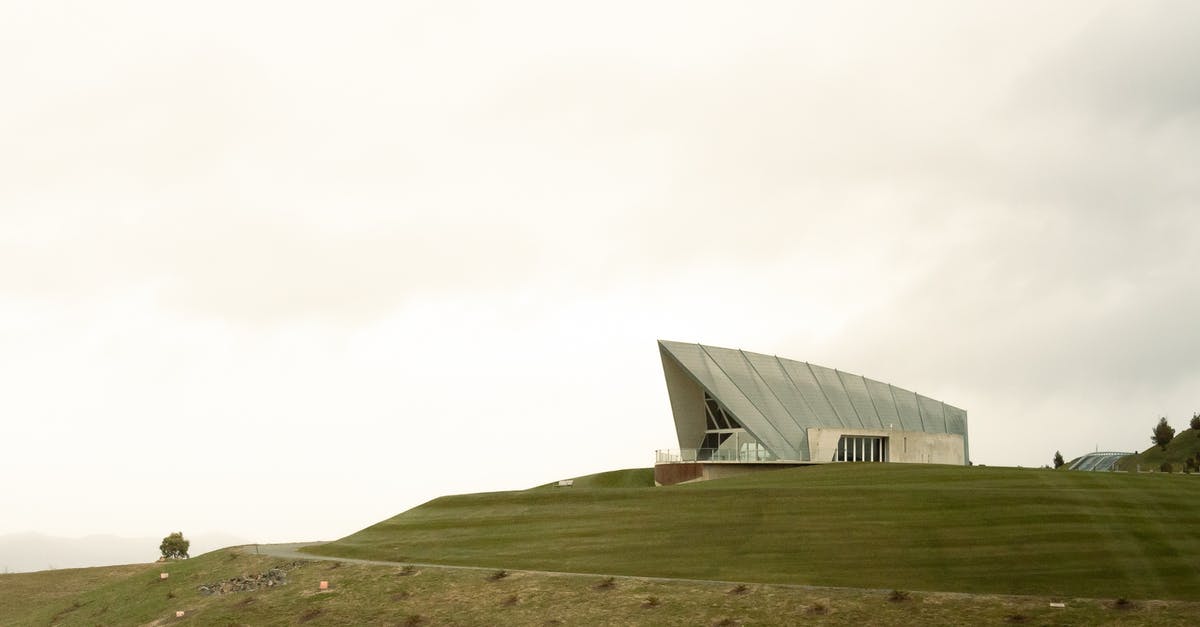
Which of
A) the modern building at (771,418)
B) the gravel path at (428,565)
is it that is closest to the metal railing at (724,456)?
the modern building at (771,418)

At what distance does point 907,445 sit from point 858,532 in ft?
134

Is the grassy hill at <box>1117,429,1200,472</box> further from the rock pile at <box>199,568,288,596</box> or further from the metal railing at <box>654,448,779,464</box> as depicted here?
the rock pile at <box>199,568,288,596</box>

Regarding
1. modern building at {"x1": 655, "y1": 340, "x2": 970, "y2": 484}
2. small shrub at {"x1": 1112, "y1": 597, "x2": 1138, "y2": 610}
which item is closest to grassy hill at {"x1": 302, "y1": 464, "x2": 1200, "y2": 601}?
small shrub at {"x1": 1112, "y1": 597, "x2": 1138, "y2": 610}

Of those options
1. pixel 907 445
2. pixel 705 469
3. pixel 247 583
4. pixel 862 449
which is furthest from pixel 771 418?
pixel 247 583

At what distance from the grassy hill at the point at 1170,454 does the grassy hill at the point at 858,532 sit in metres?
48.2

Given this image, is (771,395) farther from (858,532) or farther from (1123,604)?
(1123,604)

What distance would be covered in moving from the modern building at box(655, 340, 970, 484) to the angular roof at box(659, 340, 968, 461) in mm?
68

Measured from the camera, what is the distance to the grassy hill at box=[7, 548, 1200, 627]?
25.4 m

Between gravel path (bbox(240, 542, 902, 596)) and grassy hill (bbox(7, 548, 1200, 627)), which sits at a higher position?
gravel path (bbox(240, 542, 902, 596))

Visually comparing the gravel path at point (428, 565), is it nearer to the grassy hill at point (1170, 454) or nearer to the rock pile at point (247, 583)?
the rock pile at point (247, 583)

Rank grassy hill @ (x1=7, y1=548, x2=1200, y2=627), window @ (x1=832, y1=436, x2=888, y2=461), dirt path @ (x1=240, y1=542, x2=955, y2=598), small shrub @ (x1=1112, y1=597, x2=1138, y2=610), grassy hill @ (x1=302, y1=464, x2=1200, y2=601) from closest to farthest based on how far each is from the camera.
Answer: small shrub @ (x1=1112, y1=597, x2=1138, y2=610) < grassy hill @ (x1=7, y1=548, x2=1200, y2=627) < dirt path @ (x1=240, y1=542, x2=955, y2=598) < grassy hill @ (x1=302, y1=464, x2=1200, y2=601) < window @ (x1=832, y1=436, x2=888, y2=461)

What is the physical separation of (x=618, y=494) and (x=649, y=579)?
603 inches

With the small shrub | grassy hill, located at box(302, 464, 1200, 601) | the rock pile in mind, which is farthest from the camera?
the rock pile

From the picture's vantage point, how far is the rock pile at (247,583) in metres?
35.7
